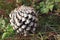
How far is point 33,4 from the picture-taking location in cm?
159

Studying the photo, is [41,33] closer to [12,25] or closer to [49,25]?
[49,25]

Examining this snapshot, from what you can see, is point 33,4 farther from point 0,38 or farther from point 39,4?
point 0,38

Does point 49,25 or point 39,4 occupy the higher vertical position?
point 39,4

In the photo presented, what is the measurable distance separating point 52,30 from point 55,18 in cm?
12

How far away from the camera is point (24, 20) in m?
1.42

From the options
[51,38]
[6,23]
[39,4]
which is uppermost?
[39,4]

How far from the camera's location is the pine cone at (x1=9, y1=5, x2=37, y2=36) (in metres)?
1.42

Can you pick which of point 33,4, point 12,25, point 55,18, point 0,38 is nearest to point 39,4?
point 33,4

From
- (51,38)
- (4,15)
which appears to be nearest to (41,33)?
(51,38)

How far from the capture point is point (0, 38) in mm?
1490

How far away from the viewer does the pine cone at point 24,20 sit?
1.42 meters

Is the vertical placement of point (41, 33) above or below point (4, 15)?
below

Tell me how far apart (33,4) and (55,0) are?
171mm

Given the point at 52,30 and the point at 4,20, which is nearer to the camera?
the point at 52,30
